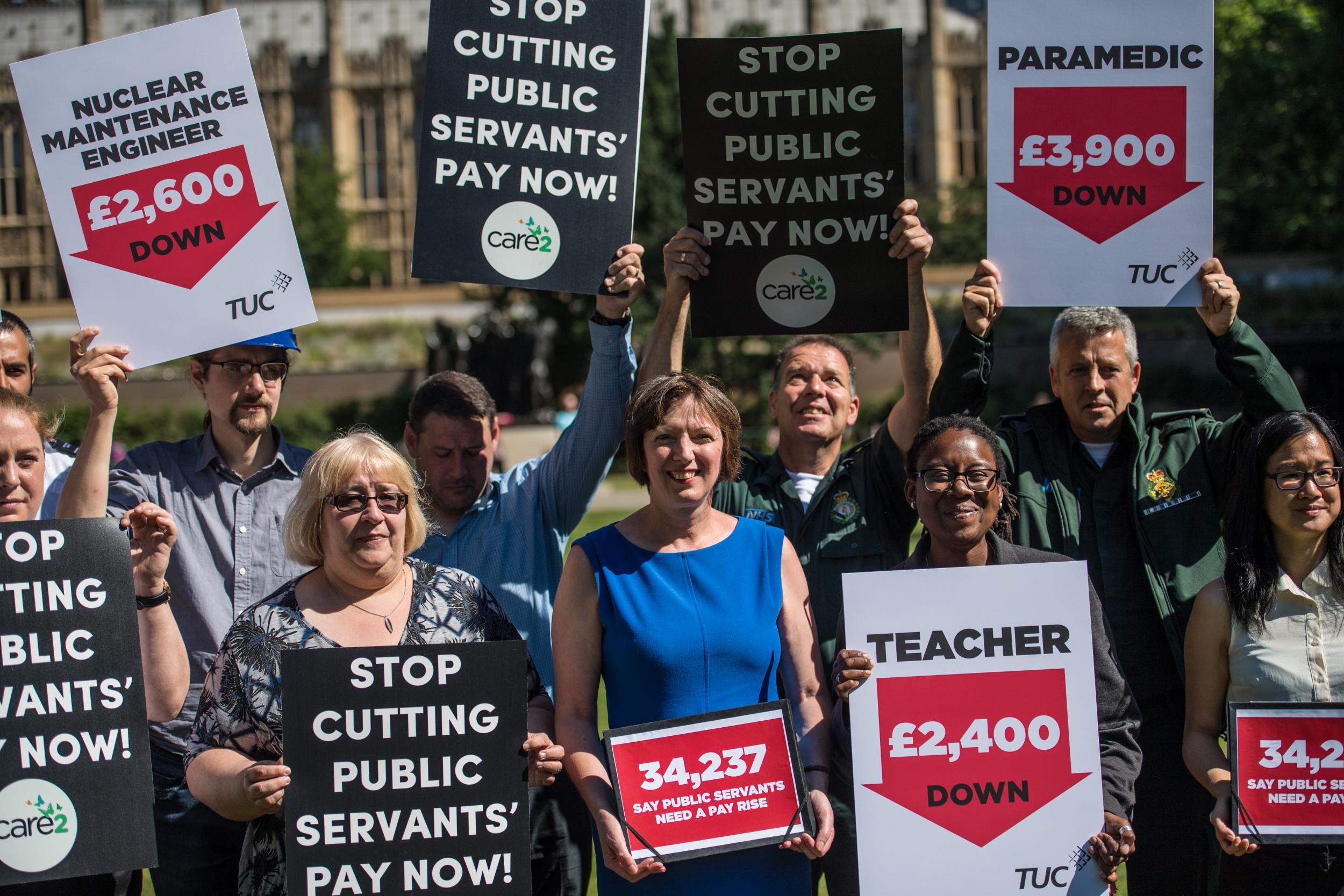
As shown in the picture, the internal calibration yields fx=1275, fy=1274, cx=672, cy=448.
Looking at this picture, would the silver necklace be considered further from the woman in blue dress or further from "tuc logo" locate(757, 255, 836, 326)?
"tuc logo" locate(757, 255, 836, 326)

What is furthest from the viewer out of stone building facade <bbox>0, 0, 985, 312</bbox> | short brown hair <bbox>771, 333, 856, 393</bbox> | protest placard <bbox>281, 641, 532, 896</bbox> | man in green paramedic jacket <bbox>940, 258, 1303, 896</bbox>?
stone building facade <bbox>0, 0, 985, 312</bbox>

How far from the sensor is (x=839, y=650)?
330 centimetres

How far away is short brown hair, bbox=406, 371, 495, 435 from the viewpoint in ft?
13.4

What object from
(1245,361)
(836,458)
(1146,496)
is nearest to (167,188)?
(836,458)

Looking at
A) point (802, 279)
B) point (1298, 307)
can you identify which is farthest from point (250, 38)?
point (802, 279)

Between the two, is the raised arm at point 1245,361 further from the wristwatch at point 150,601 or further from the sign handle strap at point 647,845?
the wristwatch at point 150,601

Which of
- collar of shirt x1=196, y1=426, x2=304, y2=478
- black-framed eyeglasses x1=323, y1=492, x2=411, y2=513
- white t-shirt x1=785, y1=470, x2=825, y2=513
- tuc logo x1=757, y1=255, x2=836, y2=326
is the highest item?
tuc logo x1=757, y1=255, x2=836, y2=326

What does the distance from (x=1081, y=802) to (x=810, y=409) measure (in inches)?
61.3

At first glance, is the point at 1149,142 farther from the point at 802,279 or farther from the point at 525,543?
the point at 525,543

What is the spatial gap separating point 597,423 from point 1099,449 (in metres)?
1.61

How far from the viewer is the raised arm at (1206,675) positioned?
132 inches

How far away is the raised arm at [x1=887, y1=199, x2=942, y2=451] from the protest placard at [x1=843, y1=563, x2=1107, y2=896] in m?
0.83

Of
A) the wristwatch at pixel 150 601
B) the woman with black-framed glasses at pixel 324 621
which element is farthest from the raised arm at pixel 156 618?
the woman with black-framed glasses at pixel 324 621

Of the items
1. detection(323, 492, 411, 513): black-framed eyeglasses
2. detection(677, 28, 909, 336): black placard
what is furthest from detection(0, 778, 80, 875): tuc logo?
detection(677, 28, 909, 336): black placard
